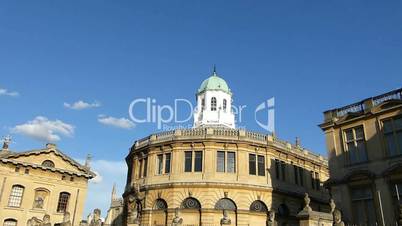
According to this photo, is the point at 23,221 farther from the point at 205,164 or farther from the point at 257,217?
the point at 257,217

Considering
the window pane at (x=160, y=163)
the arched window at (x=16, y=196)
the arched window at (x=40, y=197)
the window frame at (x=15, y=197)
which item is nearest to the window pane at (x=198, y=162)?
the window pane at (x=160, y=163)

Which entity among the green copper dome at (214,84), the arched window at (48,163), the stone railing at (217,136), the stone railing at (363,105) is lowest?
the arched window at (48,163)

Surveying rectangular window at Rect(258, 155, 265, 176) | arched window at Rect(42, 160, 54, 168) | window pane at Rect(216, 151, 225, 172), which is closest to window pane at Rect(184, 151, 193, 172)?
window pane at Rect(216, 151, 225, 172)

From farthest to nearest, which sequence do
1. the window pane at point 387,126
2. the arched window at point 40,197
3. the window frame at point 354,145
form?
the arched window at point 40,197 < the window frame at point 354,145 < the window pane at point 387,126

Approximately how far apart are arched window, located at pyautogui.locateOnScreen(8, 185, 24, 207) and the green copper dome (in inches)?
1141

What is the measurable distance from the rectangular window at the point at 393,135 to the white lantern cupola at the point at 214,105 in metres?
30.6

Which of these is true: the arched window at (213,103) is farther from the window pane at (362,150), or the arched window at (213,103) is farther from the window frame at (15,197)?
the window pane at (362,150)

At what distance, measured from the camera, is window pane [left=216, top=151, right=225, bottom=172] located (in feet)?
124

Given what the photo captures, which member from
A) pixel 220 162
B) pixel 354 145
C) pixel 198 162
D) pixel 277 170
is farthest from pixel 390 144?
pixel 198 162

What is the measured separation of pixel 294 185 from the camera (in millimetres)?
41469

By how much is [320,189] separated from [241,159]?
47.3 ft

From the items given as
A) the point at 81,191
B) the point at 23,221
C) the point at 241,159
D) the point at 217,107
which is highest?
the point at 217,107

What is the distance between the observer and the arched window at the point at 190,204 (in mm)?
36375

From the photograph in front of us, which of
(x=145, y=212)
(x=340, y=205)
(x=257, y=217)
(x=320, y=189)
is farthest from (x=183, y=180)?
(x=320, y=189)
